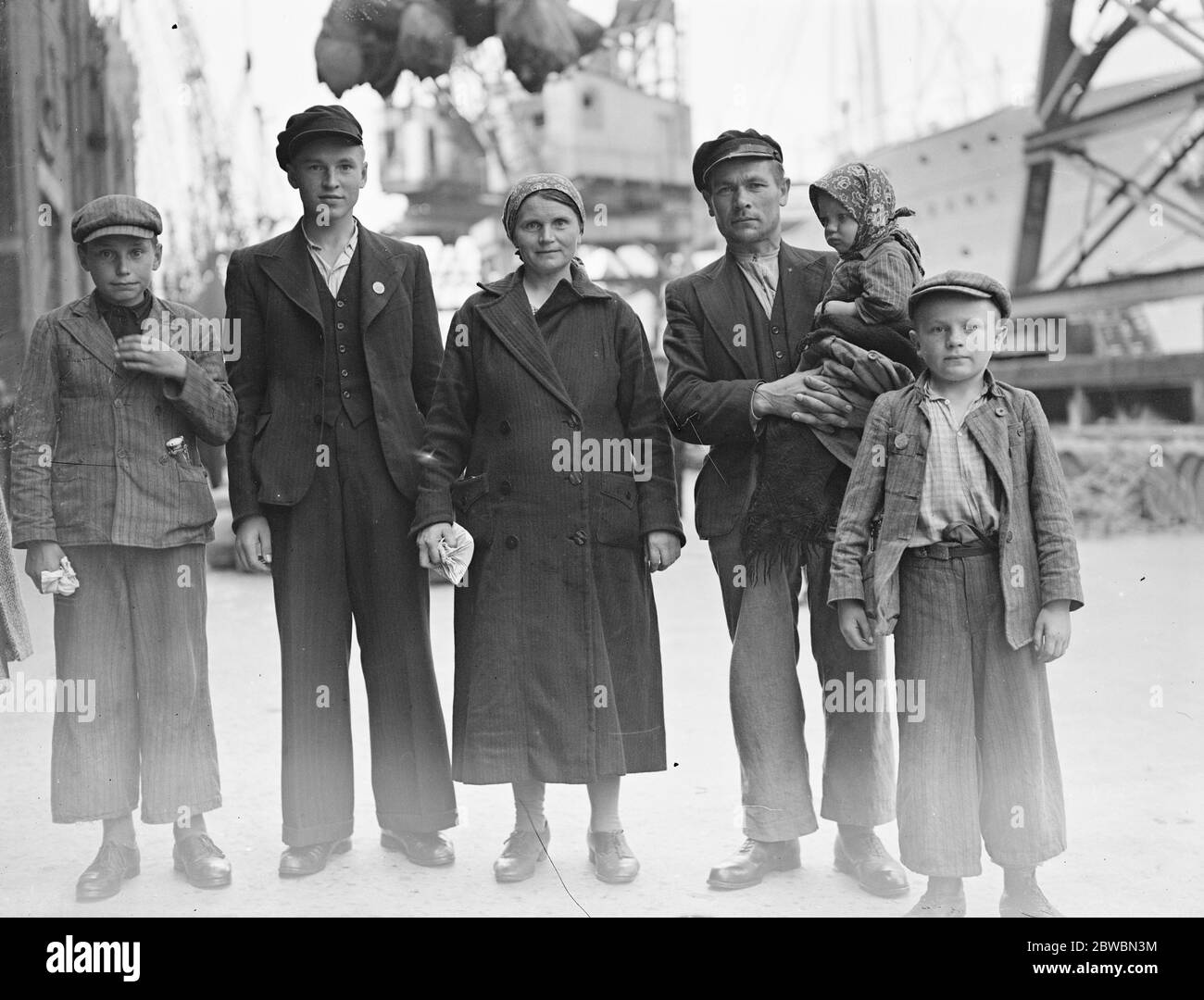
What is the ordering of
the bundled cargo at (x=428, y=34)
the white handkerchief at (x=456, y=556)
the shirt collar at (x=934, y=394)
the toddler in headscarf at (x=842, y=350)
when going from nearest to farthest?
the shirt collar at (x=934, y=394) → the toddler in headscarf at (x=842, y=350) → the white handkerchief at (x=456, y=556) → the bundled cargo at (x=428, y=34)

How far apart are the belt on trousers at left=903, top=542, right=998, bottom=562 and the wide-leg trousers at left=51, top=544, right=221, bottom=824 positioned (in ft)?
7.27

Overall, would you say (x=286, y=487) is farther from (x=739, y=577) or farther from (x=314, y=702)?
(x=739, y=577)

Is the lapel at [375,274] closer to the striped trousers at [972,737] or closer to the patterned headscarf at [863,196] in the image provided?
the patterned headscarf at [863,196]

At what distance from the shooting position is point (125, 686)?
149 inches

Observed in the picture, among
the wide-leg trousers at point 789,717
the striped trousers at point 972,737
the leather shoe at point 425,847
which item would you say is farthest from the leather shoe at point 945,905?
the leather shoe at point 425,847

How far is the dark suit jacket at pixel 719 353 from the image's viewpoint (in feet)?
12.5

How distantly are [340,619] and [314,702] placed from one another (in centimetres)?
27

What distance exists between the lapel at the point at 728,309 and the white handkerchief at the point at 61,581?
207 cm

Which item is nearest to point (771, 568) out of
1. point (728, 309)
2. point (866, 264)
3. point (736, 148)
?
point (728, 309)

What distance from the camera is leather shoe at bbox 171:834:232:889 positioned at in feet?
12.4

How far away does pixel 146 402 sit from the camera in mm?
3789

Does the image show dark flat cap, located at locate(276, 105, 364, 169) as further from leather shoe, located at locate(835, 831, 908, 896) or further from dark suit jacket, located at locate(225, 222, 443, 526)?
leather shoe, located at locate(835, 831, 908, 896)

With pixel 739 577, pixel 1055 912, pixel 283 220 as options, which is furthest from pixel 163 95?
pixel 1055 912

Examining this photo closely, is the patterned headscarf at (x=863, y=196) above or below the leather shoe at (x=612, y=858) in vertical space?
above
